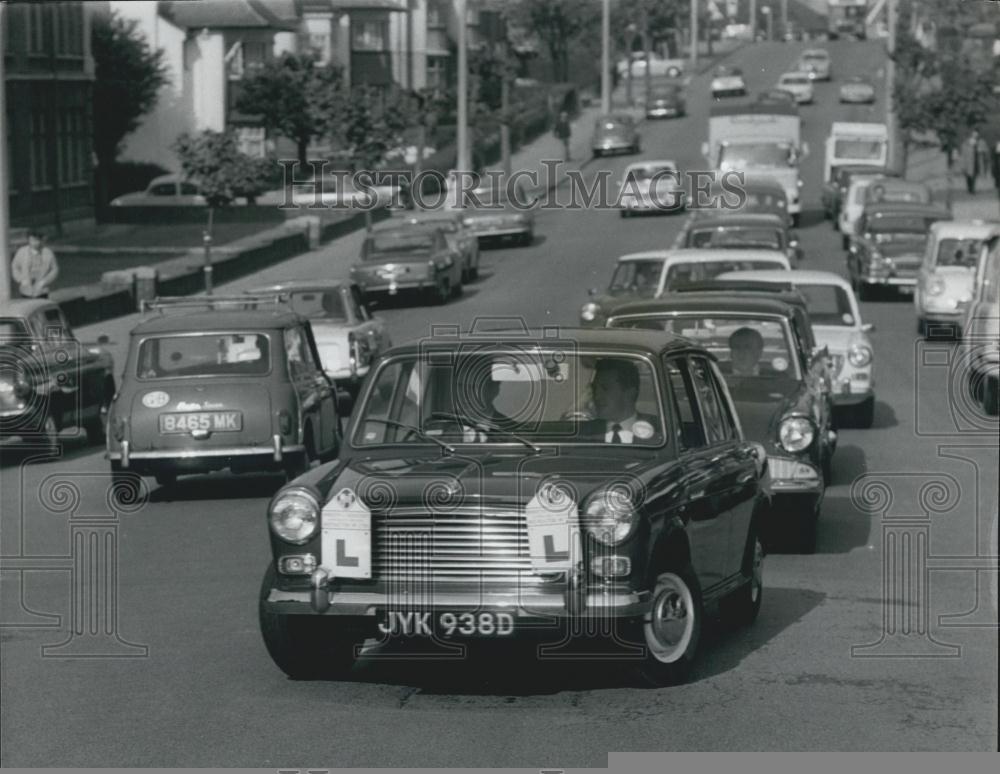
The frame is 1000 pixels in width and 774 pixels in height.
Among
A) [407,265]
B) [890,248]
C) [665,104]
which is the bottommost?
[407,265]

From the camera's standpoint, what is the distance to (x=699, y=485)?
8.68 meters

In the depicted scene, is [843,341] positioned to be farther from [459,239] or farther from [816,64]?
[816,64]

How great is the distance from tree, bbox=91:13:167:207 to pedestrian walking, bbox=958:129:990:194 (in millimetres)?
25513

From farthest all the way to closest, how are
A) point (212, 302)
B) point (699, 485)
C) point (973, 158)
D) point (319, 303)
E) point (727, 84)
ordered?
point (727, 84)
point (973, 158)
point (319, 303)
point (212, 302)
point (699, 485)

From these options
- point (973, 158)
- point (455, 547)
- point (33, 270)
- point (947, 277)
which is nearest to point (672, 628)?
point (455, 547)

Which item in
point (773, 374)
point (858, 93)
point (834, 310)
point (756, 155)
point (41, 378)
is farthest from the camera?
point (858, 93)

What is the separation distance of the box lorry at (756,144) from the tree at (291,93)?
1049 cm

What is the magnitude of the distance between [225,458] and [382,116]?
37.0 metres

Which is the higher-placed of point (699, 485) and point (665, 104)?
point (665, 104)

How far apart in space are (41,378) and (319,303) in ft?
16.5

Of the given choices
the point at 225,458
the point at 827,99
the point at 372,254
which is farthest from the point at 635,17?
the point at 225,458

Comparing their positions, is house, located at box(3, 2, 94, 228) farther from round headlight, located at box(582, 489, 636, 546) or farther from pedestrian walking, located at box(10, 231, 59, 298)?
round headlight, located at box(582, 489, 636, 546)

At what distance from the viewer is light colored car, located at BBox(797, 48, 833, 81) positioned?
290 feet

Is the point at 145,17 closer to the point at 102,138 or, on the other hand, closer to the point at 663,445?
the point at 102,138
